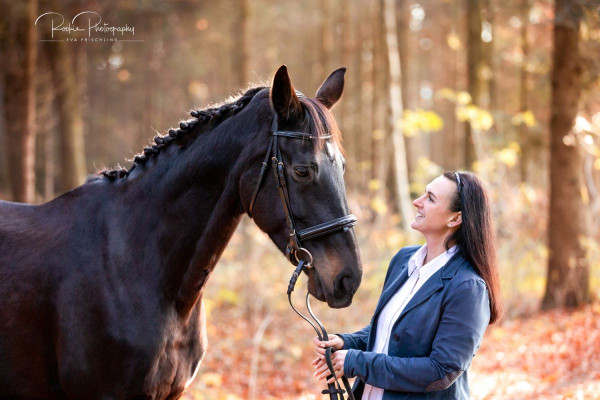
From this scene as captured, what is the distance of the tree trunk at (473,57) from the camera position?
12.8 meters

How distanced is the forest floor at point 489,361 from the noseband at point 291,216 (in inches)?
127

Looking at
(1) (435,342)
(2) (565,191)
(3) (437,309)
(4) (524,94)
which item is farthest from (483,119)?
(4) (524,94)

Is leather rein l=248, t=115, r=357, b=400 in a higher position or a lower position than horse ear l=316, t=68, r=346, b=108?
lower

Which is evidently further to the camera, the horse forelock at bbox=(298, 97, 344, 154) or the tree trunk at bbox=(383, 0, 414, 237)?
the tree trunk at bbox=(383, 0, 414, 237)

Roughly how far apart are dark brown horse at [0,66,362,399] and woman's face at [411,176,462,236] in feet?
1.31

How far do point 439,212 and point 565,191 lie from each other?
8257mm

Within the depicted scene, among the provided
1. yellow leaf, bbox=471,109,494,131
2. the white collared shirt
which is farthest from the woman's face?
yellow leaf, bbox=471,109,494,131

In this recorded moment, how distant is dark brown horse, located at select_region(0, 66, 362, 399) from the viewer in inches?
113

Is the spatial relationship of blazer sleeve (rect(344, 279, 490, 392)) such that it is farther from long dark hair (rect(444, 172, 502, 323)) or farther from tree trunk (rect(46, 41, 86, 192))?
tree trunk (rect(46, 41, 86, 192))

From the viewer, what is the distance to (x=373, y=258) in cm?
1081

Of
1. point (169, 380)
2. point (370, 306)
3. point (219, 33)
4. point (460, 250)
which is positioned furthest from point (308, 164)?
point (219, 33)

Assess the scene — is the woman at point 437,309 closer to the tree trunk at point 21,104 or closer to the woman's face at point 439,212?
the woman's face at point 439,212

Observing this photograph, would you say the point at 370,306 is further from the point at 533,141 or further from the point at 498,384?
the point at 533,141

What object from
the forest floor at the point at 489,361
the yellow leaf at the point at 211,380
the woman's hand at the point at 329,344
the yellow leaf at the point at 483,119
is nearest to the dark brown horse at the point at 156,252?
the woman's hand at the point at 329,344
